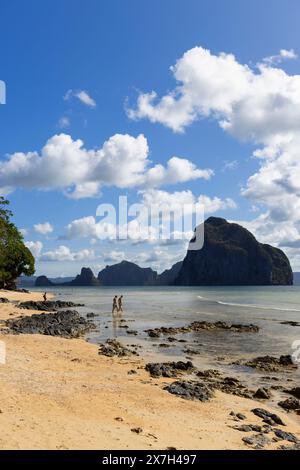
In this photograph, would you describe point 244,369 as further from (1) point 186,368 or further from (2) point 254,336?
(2) point 254,336

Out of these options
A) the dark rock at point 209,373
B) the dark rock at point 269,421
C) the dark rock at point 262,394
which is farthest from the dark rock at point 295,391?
the dark rock at point 269,421

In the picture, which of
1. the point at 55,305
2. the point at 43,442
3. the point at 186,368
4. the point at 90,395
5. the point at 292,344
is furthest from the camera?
the point at 55,305

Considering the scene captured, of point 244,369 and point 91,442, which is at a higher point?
point 91,442

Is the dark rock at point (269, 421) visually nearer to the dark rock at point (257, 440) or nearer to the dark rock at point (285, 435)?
the dark rock at point (285, 435)

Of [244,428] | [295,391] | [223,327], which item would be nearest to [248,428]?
[244,428]

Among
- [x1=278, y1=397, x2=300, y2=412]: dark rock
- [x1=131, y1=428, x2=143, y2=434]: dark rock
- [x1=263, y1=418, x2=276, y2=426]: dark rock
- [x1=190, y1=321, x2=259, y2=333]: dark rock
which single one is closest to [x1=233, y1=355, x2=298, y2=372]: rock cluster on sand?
[x1=278, y1=397, x2=300, y2=412]: dark rock

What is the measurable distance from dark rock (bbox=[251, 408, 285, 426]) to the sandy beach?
32 cm

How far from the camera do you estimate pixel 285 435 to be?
11.8 m

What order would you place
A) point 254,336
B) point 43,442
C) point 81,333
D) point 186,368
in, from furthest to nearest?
1. point 254,336
2. point 81,333
3. point 186,368
4. point 43,442

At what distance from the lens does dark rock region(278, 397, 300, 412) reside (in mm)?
15032

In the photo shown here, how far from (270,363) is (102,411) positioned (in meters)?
14.0

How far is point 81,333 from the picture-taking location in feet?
108

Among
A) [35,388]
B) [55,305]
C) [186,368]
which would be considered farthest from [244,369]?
[55,305]
